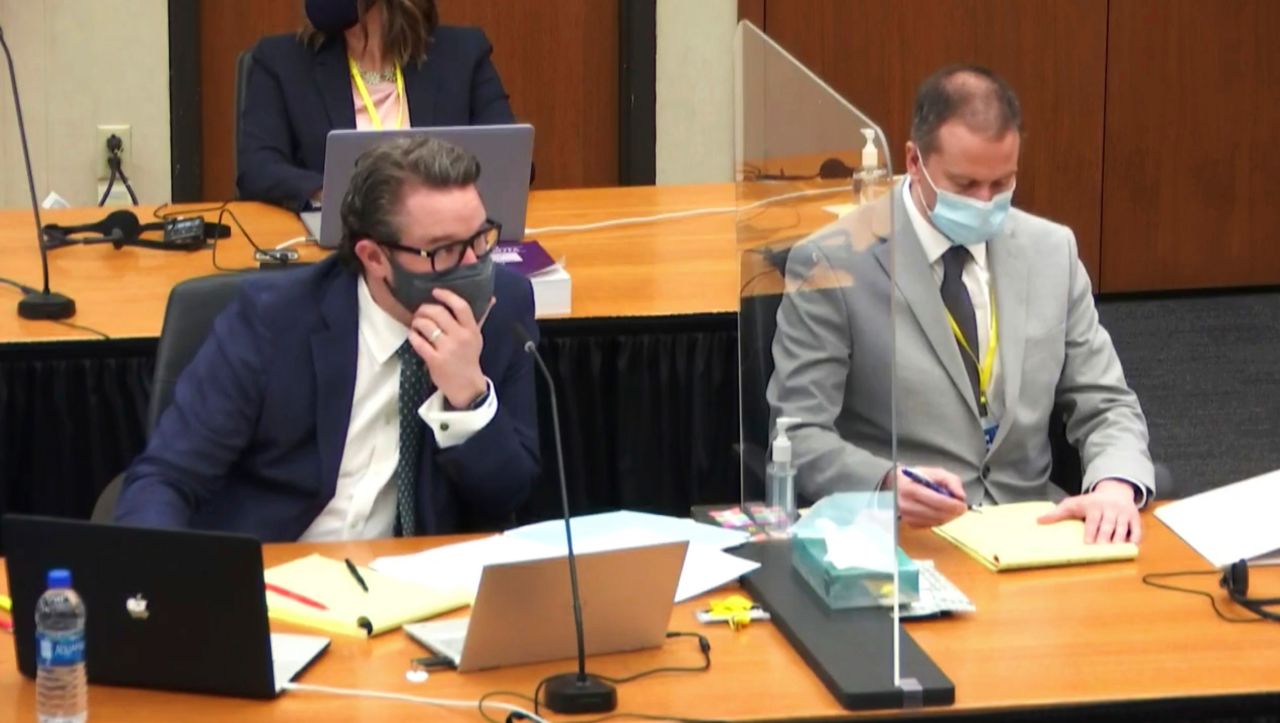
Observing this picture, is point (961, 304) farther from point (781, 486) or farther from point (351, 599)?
point (351, 599)

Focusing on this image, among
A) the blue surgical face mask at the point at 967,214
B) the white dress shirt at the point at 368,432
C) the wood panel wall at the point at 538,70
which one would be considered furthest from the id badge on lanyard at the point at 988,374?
the wood panel wall at the point at 538,70

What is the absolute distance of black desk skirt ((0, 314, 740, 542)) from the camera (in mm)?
3492

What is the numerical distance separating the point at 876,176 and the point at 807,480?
722 mm

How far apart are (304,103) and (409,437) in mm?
1996

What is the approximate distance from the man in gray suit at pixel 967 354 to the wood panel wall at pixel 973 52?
3.28 m

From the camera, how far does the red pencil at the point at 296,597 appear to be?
7.72 ft

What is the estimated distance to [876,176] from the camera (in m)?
2.03

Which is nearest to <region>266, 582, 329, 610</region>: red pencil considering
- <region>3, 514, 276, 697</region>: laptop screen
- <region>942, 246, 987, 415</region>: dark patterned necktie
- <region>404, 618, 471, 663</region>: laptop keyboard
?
<region>404, 618, 471, 663</region>: laptop keyboard

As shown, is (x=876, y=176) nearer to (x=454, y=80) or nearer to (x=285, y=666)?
(x=285, y=666)

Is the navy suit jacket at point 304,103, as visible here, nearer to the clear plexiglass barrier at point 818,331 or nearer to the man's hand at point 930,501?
the clear plexiglass barrier at point 818,331

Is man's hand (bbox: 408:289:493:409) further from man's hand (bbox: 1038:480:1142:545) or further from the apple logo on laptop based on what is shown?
man's hand (bbox: 1038:480:1142:545)

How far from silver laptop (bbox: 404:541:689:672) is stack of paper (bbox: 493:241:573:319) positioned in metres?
1.48

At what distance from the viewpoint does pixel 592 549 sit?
2.48 metres

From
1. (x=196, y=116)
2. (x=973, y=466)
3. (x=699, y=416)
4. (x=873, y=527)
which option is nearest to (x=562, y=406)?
(x=699, y=416)
